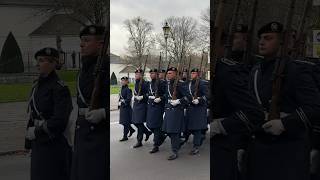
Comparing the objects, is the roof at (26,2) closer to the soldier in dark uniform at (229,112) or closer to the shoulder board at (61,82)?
the shoulder board at (61,82)

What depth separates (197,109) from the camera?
2.58 meters

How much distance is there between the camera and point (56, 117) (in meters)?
2.36

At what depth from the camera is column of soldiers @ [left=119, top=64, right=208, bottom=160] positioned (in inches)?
93.6

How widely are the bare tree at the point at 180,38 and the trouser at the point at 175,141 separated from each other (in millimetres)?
430

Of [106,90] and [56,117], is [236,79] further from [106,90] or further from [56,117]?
[56,117]

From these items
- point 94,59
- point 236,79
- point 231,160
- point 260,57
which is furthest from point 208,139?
point 94,59

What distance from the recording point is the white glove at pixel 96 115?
233 cm

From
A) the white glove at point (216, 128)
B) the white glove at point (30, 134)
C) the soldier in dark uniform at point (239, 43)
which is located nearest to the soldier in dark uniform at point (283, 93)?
the soldier in dark uniform at point (239, 43)

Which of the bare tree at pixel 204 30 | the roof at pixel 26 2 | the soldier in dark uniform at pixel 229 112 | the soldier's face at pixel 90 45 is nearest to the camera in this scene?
the roof at pixel 26 2

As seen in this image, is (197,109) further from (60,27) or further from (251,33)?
(60,27)

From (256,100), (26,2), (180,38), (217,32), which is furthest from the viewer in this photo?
(256,100)

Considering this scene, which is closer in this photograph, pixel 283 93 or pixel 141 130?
pixel 141 130

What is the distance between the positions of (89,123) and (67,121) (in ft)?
0.41

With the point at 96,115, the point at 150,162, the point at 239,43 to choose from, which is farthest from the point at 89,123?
the point at 239,43
